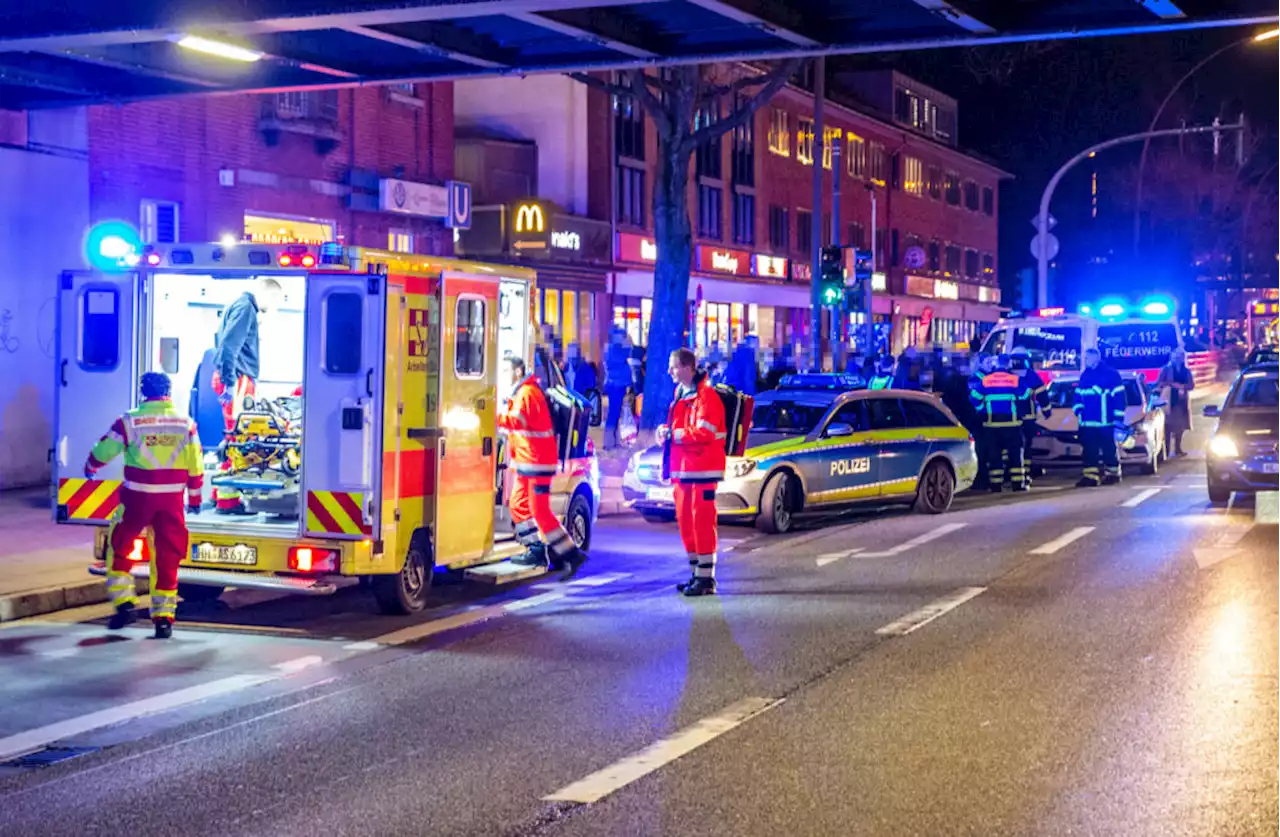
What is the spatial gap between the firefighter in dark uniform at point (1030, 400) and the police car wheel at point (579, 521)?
9.00 metres

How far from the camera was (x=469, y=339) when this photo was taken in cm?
1150

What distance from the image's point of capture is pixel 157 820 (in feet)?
20.3

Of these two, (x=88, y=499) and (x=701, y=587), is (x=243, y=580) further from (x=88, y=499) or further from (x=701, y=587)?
(x=701, y=587)

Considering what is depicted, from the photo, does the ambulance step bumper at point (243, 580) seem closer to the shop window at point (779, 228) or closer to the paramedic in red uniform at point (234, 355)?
the paramedic in red uniform at point (234, 355)

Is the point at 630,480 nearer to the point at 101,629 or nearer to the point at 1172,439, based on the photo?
the point at 101,629

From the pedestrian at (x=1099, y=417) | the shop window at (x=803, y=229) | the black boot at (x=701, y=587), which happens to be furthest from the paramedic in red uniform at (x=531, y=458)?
the shop window at (x=803, y=229)

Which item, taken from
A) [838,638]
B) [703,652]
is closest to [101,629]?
[703,652]

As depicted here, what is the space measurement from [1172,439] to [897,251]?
3110 centimetres

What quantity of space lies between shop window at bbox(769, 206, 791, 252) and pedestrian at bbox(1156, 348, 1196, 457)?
22.3m

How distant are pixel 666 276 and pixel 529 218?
7465 mm

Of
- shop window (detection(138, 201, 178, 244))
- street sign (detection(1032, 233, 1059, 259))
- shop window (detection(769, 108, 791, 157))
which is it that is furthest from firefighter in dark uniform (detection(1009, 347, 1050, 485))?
shop window (detection(769, 108, 791, 157))

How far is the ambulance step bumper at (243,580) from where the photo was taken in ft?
34.6

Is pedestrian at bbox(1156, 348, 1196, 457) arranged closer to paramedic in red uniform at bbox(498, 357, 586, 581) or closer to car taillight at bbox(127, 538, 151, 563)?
paramedic in red uniform at bbox(498, 357, 586, 581)

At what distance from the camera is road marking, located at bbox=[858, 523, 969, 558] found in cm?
1456
